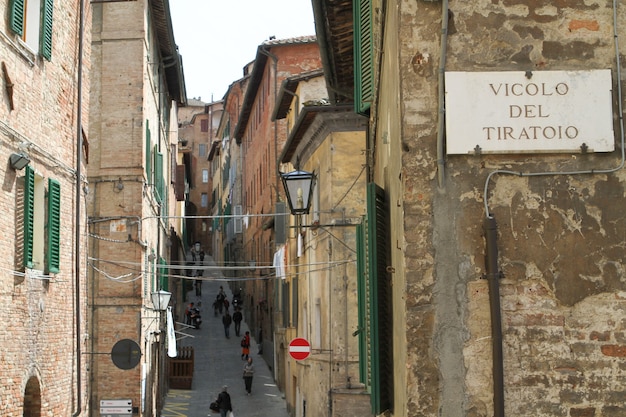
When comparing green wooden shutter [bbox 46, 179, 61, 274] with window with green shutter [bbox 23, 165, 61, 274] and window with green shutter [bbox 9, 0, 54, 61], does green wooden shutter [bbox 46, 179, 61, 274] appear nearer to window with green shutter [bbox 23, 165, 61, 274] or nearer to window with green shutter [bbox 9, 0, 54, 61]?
window with green shutter [bbox 23, 165, 61, 274]

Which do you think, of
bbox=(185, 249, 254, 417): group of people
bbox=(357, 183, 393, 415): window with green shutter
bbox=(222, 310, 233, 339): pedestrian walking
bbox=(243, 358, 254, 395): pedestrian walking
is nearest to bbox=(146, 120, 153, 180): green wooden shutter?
bbox=(185, 249, 254, 417): group of people

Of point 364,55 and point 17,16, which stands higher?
point 17,16

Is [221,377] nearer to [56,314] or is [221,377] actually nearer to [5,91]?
[56,314]

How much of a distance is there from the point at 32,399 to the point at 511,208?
8.61m

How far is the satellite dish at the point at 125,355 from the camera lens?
17250 mm

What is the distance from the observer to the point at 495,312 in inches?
293

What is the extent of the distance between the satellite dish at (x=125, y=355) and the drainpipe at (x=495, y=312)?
10691mm

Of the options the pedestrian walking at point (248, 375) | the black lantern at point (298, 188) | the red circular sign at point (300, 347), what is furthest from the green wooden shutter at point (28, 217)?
the pedestrian walking at point (248, 375)

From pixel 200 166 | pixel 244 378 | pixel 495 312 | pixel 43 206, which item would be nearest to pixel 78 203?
pixel 43 206

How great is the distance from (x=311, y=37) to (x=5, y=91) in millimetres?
25546

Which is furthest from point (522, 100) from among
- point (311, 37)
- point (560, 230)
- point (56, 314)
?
point (311, 37)

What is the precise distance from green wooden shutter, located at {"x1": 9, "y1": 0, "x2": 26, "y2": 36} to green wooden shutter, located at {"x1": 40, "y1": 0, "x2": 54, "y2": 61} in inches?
31.3

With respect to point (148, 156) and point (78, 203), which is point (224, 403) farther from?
point (78, 203)

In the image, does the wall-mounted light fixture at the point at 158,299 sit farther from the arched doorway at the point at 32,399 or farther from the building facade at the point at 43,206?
the arched doorway at the point at 32,399
